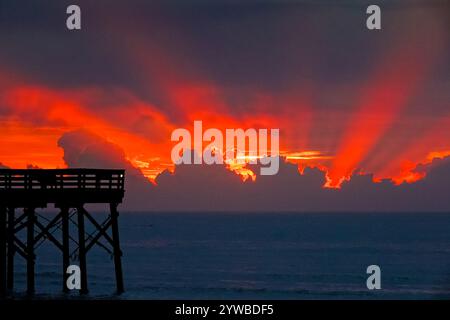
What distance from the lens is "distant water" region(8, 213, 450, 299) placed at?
51781 millimetres

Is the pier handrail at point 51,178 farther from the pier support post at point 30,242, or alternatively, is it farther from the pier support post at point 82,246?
the pier support post at point 30,242

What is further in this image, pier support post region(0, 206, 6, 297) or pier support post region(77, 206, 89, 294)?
pier support post region(0, 206, 6, 297)

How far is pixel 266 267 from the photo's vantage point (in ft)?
252

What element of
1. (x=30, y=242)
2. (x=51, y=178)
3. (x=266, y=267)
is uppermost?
(x=51, y=178)

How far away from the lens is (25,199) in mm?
33969

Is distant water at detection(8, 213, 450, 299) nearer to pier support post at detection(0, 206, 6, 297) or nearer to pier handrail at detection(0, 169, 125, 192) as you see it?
pier support post at detection(0, 206, 6, 297)

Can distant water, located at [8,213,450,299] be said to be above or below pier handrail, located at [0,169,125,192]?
below

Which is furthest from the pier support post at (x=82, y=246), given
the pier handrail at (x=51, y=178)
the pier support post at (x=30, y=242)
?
the pier support post at (x=30, y=242)

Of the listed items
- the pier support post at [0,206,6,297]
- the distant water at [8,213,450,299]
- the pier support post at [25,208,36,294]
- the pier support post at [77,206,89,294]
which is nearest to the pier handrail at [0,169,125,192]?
the pier support post at [77,206,89,294]

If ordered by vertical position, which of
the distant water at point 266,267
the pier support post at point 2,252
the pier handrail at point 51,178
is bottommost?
the distant water at point 266,267

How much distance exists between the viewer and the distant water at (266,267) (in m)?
51.8

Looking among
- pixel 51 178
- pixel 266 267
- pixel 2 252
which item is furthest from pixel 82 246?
pixel 266 267

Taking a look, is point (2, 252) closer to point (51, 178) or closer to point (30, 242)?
point (30, 242)

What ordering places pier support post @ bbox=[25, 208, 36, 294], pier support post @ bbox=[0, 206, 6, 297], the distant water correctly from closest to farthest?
1. pier support post @ bbox=[0, 206, 6, 297]
2. pier support post @ bbox=[25, 208, 36, 294]
3. the distant water
